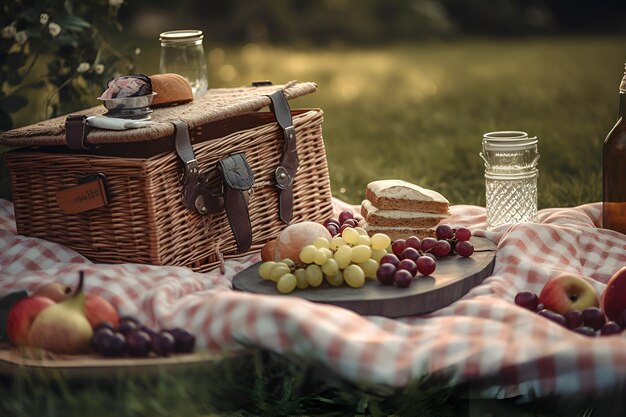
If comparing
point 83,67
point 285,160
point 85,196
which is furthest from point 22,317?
point 83,67

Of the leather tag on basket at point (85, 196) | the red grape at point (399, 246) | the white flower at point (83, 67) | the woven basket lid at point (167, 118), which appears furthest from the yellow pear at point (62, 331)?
the white flower at point (83, 67)

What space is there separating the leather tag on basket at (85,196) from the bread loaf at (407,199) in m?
0.83

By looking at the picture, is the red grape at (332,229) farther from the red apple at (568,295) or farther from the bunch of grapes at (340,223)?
the red apple at (568,295)

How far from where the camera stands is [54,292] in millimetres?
2340

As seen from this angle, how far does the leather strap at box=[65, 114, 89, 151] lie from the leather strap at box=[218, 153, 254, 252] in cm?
38

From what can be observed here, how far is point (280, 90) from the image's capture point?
3.11m

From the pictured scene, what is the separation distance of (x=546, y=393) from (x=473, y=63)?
5.98 metres

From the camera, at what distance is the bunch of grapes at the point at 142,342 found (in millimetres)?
2133

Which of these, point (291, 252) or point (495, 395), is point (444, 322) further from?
point (291, 252)

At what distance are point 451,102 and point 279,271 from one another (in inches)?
160

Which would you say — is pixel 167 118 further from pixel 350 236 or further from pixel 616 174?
pixel 616 174

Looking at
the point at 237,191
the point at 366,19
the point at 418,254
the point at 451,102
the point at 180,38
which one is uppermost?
the point at 180,38

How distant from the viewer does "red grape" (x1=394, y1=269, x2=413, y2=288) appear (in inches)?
93.4

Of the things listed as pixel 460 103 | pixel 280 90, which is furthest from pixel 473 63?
pixel 280 90
